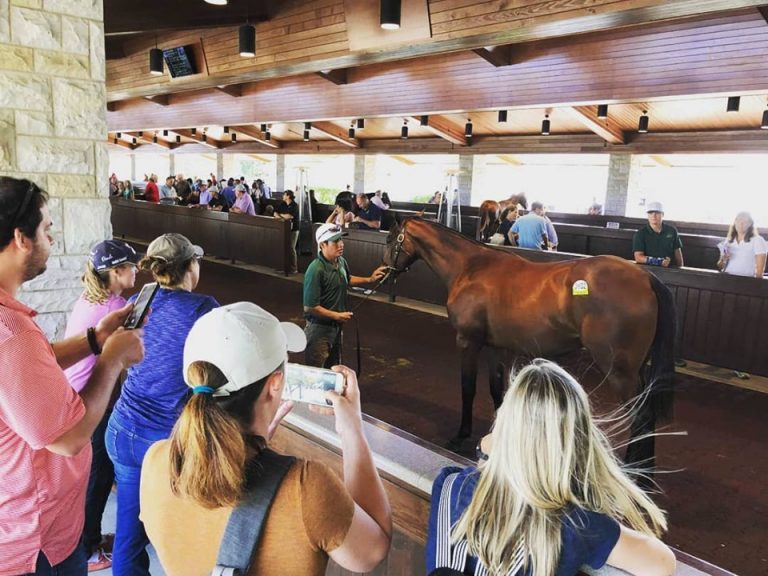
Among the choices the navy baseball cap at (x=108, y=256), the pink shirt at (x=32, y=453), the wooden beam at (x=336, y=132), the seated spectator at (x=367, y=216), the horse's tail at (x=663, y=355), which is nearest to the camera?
the pink shirt at (x=32, y=453)

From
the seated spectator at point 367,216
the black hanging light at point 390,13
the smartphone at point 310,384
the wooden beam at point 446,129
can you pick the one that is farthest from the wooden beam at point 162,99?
the smartphone at point 310,384

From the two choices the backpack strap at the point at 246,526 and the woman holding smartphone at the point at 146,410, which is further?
the woman holding smartphone at the point at 146,410

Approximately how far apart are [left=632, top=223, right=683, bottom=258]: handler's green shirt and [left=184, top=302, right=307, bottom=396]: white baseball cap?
20.7 ft

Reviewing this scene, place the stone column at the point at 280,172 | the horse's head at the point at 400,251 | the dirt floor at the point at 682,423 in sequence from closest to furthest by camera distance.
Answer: the dirt floor at the point at 682,423 < the horse's head at the point at 400,251 < the stone column at the point at 280,172

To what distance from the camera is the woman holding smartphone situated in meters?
2.17

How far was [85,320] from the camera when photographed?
2471 mm

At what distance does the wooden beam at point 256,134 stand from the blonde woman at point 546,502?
20.7 metres

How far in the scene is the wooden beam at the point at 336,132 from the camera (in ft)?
58.8

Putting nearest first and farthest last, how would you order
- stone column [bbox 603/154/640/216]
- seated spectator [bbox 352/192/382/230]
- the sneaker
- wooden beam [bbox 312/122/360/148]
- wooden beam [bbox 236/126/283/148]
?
the sneaker < seated spectator [bbox 352/192/382/230] < stone column [bbox 603/154/640/216] < wooden beam [bbox 312/122/360/148] < wooden beam [bbox 236/126/283/148]

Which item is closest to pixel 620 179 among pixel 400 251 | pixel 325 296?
pixel 400 251

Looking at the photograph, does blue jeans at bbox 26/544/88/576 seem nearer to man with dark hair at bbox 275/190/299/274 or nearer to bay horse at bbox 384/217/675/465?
bay horse at bbox 384/217/675/465

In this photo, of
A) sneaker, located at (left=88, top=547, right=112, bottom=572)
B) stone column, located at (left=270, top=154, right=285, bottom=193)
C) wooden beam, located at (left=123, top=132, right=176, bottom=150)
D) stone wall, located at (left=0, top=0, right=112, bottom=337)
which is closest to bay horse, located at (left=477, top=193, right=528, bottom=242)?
stone wall, located at (left=0, top=0, right=112, bottom=337)

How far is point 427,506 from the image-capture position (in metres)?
1.70

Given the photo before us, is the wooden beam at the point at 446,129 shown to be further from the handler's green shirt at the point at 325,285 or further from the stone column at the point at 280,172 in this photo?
the handler's green shirt at the point at 325,285
